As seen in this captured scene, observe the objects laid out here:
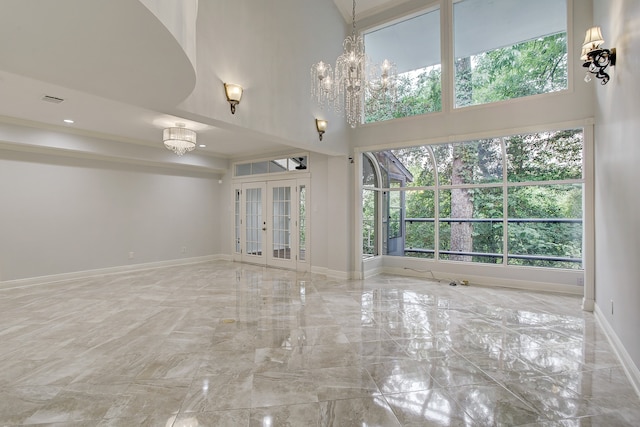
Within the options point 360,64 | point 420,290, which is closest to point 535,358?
point 420,290

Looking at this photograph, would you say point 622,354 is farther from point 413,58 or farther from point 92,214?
point 92,214

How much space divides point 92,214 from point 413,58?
679cm

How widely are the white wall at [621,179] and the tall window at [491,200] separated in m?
1.40

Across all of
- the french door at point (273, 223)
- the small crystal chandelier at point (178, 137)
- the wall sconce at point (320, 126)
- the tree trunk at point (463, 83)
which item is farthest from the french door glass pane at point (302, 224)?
the tree trunk at point (463, 83)

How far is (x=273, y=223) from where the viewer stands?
23.7ft

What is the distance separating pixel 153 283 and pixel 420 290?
4.58m

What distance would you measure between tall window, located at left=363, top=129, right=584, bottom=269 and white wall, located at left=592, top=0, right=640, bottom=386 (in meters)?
1.40

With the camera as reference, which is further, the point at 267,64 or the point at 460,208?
the point at 460,208

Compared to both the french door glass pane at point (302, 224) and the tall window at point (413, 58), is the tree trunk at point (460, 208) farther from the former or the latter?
the french door glass pane at point (302, 224)

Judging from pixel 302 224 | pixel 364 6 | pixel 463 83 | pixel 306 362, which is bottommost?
pixel 306 362

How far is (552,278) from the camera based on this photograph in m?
4.92

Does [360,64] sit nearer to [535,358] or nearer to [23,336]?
[535,358]

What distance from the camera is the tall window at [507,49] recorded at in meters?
4.65

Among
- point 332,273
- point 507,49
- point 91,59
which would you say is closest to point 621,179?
point 507,49
